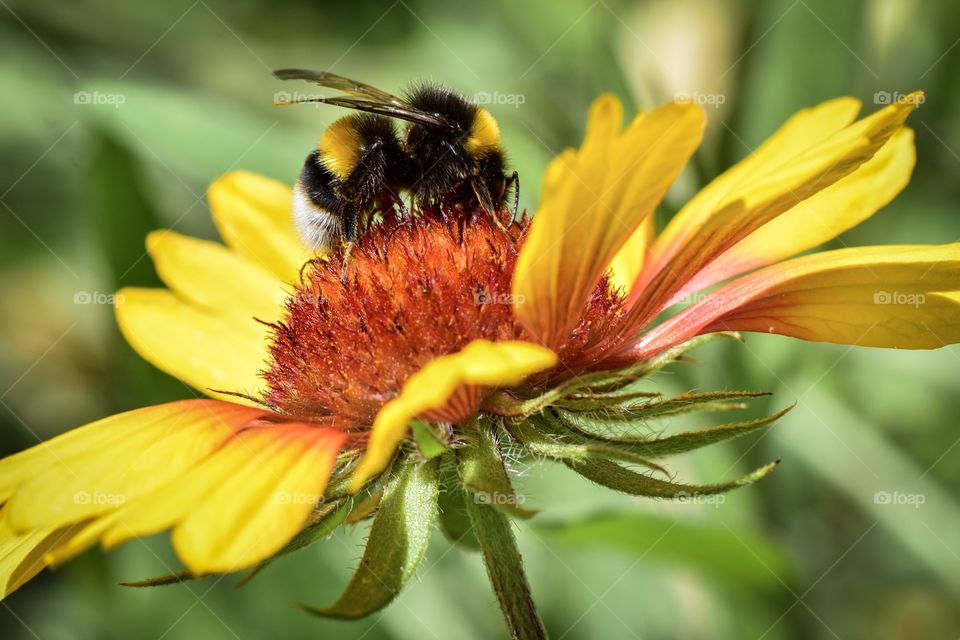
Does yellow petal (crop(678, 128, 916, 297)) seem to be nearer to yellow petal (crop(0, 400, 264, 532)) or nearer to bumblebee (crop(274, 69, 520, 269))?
bumblebee (crop(274, 69, 520, 269))

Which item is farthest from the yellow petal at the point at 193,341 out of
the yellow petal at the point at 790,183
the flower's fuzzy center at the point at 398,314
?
the yellow petal at the point at 790,183

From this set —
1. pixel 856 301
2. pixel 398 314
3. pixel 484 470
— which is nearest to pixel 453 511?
pixel 484 470

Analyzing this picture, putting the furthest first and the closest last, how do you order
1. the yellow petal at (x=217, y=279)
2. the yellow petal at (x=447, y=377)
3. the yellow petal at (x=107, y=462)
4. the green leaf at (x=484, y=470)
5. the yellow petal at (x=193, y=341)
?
the yellow petal at (x=217, y=279) → the yellow petal at (x=193, y=341) → the green leaf at (x=484, y=470) → the yellow petal at (x=107, y=462) → the yellow petal at (x=447, y=377)

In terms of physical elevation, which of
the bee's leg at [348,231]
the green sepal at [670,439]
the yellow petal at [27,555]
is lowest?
the yellow petal at [27,555]

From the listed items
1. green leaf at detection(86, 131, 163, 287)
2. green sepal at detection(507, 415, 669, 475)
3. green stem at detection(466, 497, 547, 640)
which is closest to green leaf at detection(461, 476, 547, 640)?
green stem at detection(466, 497, 547, 640)

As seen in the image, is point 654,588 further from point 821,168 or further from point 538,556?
point 821,168

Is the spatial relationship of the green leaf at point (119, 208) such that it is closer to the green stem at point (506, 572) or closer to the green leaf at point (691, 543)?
the green leaf at point (691, 543)

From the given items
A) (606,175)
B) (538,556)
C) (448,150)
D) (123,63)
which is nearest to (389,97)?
(448,150)
